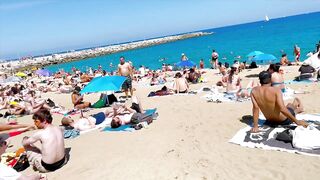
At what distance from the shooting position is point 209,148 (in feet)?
21.0

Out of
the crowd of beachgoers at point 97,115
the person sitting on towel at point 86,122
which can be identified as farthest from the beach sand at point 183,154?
the person sitting on towel at point 86,122

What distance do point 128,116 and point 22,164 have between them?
2.91m

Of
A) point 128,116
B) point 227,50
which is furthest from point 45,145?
point 227,50

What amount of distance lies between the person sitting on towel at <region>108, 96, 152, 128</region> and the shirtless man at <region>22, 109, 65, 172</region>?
2472 millimetres

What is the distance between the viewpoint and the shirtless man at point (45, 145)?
19.3 ft

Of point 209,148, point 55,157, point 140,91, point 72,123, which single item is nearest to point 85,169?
point 55,157

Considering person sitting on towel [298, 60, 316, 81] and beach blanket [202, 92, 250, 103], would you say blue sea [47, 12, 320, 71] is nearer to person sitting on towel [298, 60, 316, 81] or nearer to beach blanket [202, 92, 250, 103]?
person sitting on towel [298, 60, 316, 81]

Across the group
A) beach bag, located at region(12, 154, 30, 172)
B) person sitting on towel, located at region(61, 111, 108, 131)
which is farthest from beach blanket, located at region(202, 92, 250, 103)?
beach bag, located at region(12, 154, 30, 172)

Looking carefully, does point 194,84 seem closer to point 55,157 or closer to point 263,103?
point 263,103

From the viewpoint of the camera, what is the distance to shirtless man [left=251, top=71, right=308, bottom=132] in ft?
21.1

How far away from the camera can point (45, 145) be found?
5.86 metres

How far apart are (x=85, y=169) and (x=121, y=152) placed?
2.76 ft

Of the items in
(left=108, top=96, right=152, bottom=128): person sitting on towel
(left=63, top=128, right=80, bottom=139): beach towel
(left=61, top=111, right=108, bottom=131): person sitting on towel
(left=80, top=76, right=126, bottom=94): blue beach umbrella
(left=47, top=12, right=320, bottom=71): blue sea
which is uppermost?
(left=80, top=76, right=126, bottom=94): blue beach umbrella

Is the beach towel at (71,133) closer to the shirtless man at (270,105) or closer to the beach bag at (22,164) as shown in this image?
Answer: the beach bag at (22,164)
